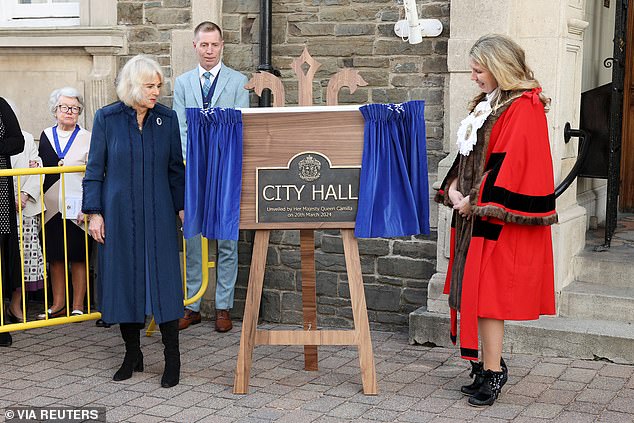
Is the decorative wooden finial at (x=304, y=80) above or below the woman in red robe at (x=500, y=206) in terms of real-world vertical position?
above

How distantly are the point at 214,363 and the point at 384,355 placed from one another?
3.45ft

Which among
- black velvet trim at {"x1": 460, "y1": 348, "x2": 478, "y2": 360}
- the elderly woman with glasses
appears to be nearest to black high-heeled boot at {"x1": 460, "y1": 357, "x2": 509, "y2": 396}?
black velvet trim at {"x1": 460, "y1": 348, "x2": 478, "y2": 360}

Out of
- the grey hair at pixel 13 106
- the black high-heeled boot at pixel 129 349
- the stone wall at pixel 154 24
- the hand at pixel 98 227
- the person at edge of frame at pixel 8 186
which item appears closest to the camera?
the hand at pixel 98 227

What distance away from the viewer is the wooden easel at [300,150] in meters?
5.36

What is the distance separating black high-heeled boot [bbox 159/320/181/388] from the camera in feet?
18.7

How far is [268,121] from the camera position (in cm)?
538

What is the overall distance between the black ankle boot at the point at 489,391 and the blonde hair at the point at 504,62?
1.44 meters

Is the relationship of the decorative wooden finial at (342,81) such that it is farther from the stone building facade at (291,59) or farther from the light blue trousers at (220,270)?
the light blue trousers at (220,270)

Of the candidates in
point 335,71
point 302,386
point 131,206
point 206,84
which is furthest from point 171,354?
point 335,71

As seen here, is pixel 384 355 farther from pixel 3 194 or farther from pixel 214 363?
pixel 3 194

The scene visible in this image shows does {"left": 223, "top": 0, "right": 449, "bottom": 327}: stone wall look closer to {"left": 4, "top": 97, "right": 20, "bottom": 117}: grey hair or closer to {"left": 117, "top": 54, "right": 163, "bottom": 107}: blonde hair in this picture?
{"left": 4, "top": 97, "right": 20, "bottom": 117}: grey hair

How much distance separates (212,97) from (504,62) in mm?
2519

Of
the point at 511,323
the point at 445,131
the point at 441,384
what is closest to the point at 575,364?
the point at 511,323

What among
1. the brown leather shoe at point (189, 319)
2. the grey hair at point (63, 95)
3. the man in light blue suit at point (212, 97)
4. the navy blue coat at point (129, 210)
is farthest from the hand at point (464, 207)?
the grey hair at point (63, 95)
